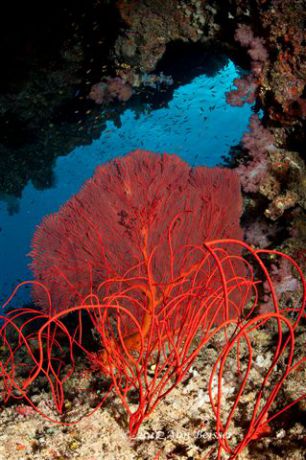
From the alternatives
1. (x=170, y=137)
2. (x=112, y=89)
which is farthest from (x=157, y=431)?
(x=170, y=137)

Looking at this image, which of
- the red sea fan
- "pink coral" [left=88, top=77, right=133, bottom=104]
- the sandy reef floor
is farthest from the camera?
"pink coral" [left=88, top=77, right=133, bottom=104]

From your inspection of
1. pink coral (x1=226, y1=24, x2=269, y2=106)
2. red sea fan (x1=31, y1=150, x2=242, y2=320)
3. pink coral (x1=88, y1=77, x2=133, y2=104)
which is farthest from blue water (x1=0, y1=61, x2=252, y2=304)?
pink coral (x1=88, y1=77, x2=133, y2=104)

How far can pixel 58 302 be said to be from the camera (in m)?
4.44

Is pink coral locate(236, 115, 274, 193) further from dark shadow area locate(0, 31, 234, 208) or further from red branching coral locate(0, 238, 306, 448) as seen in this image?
dark shadow area locate(0, 31, 234, 208)

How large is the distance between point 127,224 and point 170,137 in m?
39.3

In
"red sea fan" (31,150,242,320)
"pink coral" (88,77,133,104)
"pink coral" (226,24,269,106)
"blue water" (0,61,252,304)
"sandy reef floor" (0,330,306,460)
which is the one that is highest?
"blue water" (0,61,252,304)

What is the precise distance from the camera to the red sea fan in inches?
166

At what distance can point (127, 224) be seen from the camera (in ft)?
14.0

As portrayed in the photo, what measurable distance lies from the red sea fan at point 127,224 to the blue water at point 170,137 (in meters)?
0.50

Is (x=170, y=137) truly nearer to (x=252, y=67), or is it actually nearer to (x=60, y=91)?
(x=60, y=91)

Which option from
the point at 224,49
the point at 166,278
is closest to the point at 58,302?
the point at 166,278

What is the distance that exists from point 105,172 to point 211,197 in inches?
57.7

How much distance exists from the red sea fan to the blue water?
1.64ft

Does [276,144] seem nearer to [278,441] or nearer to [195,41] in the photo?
[195,41]
